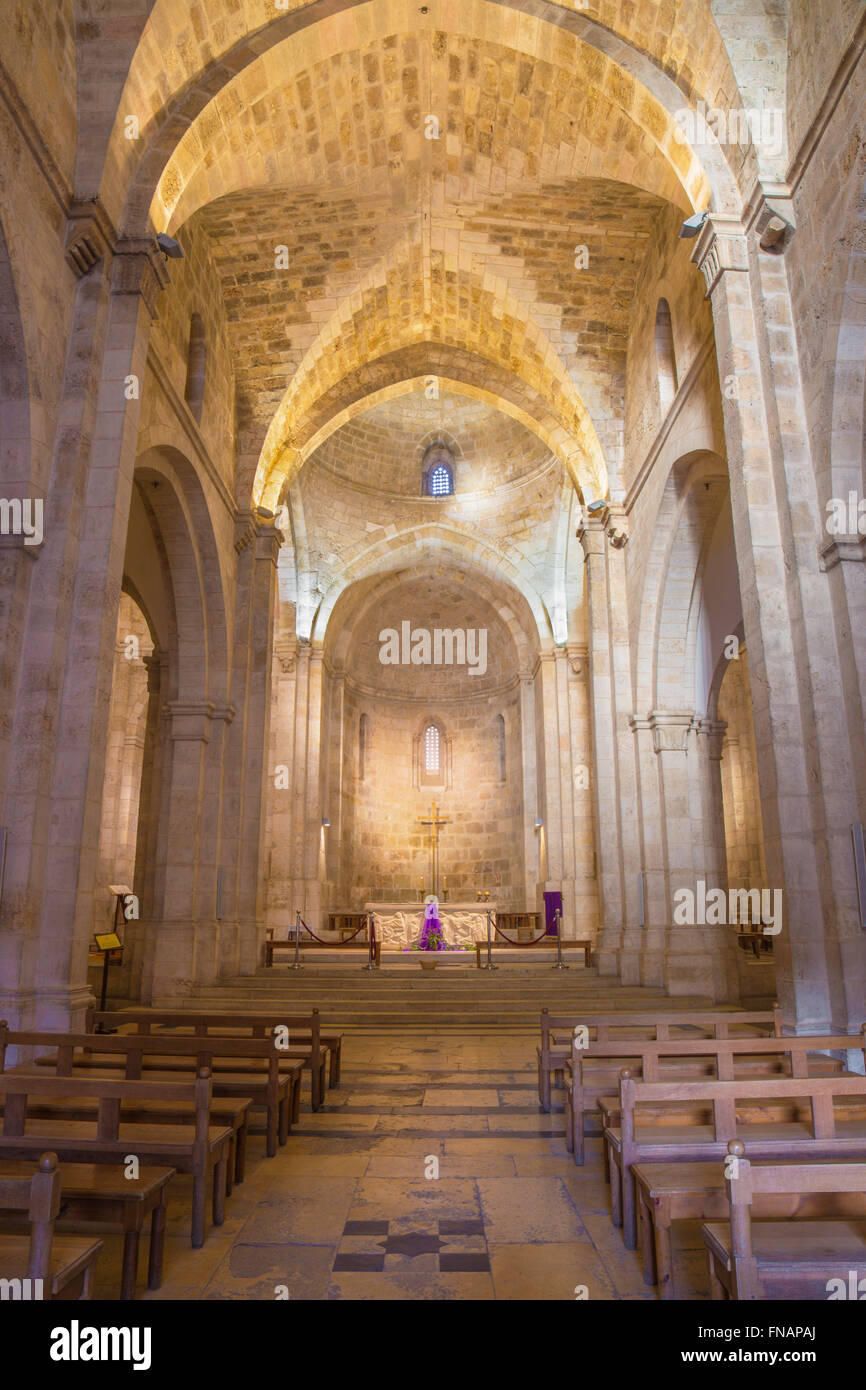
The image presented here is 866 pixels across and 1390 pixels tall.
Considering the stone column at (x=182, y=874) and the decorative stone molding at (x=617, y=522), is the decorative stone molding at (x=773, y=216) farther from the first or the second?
the stone column at (x=182, y=874)

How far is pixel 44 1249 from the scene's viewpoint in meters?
2.80

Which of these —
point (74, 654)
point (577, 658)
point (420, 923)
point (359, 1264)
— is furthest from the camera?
point (577, 658)

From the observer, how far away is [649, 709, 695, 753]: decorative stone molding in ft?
47.6

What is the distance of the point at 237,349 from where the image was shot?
15977 mm

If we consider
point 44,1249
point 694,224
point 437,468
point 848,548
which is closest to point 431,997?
point 848,548

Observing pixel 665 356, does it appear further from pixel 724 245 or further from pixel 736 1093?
pixel 736 1093

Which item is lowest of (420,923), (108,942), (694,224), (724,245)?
(108,942)

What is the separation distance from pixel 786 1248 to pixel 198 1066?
369cm

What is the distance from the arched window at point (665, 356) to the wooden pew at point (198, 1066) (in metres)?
11.3

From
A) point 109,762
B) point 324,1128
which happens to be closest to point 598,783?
point 324,1128

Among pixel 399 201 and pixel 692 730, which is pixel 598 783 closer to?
pixel 692 730

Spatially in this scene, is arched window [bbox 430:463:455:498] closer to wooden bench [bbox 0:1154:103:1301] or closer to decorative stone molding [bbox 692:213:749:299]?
decorative stone molding [bbox 692:213:749:299]
